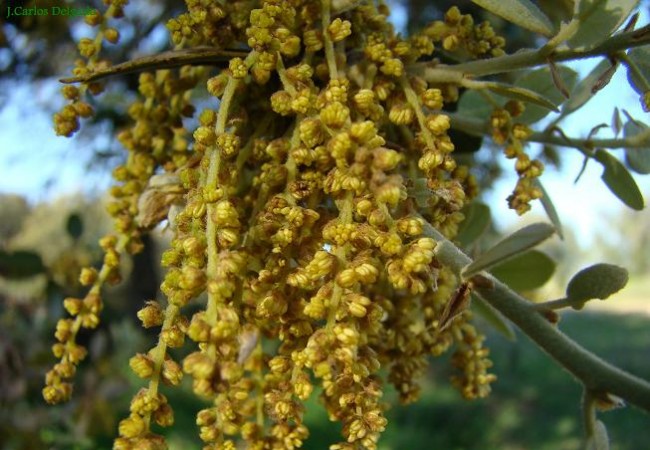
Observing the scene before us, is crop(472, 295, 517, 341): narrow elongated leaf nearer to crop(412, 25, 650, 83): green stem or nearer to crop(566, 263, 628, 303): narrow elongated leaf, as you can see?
crop(566, 263, 628, 303): narrow elongated leaf

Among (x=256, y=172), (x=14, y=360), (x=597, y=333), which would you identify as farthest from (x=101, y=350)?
(x=597, y=333)

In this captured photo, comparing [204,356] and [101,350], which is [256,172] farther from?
[101,350]

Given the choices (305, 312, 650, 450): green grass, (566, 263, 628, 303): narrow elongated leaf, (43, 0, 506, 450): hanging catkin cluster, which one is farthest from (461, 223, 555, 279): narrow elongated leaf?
(305, 312, 650, 450): green grass

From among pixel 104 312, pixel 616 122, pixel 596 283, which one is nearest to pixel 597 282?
pixel 596 283

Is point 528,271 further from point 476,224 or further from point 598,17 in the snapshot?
point 598,17

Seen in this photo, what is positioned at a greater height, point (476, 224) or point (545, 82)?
point (545, 82)

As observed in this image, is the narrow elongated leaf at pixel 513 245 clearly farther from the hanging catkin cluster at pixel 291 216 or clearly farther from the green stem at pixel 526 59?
the green stem at pixel 526 59

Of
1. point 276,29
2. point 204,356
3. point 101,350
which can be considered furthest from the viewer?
point 101,350
